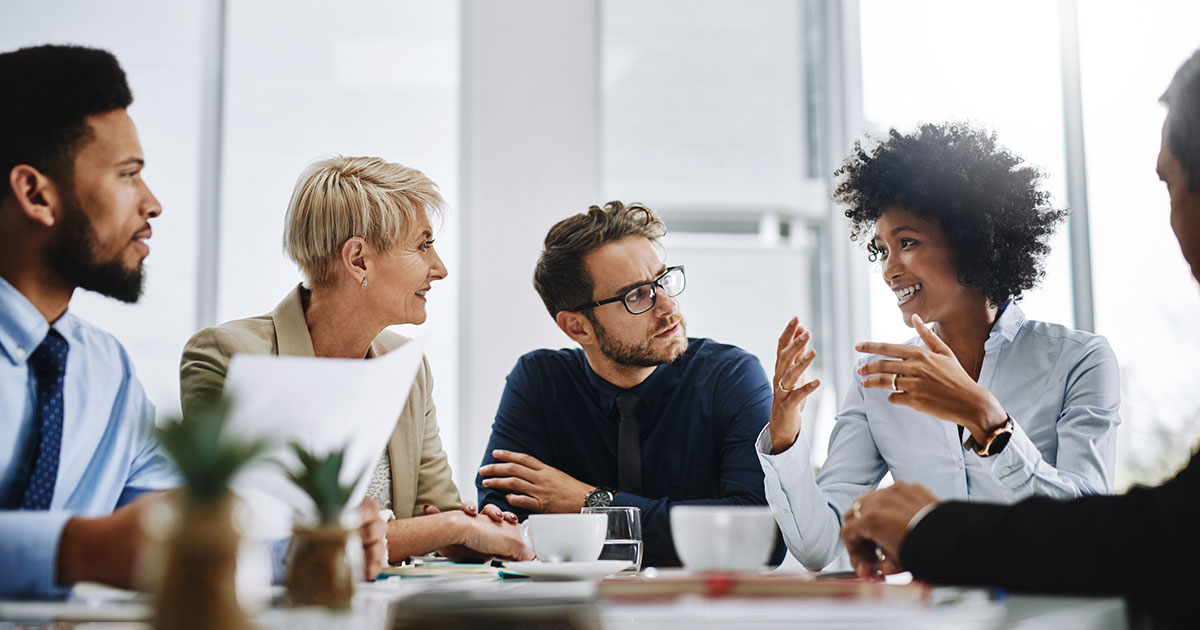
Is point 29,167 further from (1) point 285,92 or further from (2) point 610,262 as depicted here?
(1) point 285,92

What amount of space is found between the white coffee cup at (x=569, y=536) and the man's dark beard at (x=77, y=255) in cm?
77

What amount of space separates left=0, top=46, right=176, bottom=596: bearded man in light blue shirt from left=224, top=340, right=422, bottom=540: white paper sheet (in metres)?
0.49

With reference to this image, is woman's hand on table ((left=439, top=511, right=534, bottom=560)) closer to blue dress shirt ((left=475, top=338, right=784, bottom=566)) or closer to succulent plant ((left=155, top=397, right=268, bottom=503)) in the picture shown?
blue dress shirt ((left=475, top=338, right=784, bottom=566))

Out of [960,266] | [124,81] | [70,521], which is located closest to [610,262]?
[960,266]

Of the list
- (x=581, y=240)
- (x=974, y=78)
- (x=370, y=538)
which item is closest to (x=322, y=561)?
(x=370, y=538)

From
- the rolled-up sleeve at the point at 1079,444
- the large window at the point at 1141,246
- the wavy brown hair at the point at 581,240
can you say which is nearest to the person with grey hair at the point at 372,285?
the wavy brown hair at the point at 581,240

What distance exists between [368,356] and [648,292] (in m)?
0.74

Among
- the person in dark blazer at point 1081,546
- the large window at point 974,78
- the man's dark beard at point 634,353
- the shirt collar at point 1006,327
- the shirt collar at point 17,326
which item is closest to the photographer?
the person in dark blazer at point 1081,546

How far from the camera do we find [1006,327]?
6.84 ft

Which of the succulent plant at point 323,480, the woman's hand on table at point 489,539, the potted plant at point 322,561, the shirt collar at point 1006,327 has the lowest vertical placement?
the woman's hand on table at point 489,539

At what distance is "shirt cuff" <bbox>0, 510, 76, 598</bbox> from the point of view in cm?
103

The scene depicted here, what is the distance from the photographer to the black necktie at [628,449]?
2326 mm

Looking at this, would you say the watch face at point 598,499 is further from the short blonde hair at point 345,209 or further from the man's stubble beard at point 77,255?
the man's stubble beard at point 77,255

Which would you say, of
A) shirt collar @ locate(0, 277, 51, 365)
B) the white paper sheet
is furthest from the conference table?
shirt collar @ locate(0, 277, 51, 365)
